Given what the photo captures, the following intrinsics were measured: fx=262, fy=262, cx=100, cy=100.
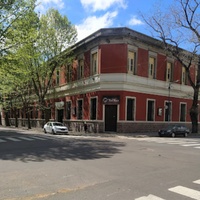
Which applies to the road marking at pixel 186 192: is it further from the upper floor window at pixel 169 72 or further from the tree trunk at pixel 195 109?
the upper floor window at pixel 169 72

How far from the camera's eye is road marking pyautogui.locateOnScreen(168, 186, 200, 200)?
5902mm

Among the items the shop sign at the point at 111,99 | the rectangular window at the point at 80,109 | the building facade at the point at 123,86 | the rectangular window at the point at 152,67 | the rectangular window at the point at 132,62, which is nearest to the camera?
the shop sign at the point at 111,99

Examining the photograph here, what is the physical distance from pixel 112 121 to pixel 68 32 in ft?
42.2

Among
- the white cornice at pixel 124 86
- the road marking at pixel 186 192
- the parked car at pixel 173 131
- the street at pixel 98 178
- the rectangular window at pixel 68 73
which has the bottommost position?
the street at pixel 98 178

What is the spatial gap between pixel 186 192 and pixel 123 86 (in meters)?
22.2

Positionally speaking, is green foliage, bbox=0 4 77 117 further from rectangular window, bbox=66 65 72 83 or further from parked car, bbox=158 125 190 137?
parked car, bbox=158 125 190 137

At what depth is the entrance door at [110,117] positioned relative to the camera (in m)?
28.5

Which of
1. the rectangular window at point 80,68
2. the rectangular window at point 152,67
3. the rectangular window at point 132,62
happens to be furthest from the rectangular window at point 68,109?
the rectangular window at point 152,67

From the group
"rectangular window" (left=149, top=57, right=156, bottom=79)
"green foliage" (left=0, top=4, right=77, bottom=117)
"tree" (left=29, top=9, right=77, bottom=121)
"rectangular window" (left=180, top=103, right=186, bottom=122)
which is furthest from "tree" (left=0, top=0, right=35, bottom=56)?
"rectangular window" (left=180, top=103, right=186, bottom=122)

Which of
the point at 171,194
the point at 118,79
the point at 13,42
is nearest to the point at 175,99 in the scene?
the point at 118,79

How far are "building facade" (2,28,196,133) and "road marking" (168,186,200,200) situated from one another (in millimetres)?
21405

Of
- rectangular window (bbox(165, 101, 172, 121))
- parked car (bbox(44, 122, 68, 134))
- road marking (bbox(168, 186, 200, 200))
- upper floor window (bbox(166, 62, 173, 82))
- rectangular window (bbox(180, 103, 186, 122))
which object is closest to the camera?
road marking (bbox(168, 186, 200, 200))

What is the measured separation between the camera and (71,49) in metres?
34.3

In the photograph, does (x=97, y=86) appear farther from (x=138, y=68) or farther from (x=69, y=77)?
(x=69, y=77)
